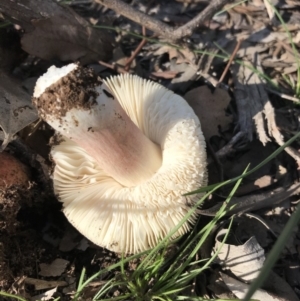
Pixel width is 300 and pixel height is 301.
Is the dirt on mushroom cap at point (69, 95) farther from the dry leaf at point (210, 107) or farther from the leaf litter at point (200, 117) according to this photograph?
the dry leaf at point (210, 107)

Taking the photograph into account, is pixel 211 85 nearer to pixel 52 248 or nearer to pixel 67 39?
pixel 67 39

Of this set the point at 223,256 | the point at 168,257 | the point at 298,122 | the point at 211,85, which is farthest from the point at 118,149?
the point at 298,122

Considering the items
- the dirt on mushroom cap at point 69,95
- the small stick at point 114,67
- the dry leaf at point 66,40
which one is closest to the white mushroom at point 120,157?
the dirt on mushroom cap at point 69,95

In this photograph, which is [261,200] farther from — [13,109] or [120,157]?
[13,109]

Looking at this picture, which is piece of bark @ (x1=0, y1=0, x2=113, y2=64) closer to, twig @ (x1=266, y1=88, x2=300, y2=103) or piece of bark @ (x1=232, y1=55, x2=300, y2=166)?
piece of bark @ (x1=232, y1=55, x2=300, y2=166)

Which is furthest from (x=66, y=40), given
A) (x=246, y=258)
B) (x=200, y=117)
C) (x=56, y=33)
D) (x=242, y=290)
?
(x=242, y=290)
